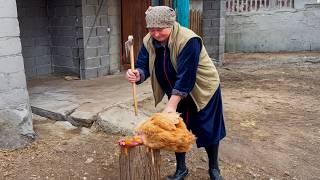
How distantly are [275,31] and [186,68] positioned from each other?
34.1ft

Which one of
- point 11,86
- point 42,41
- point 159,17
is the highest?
point 159,17

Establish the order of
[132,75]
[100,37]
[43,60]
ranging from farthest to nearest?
[43,60]
[100,37]
[132,75]

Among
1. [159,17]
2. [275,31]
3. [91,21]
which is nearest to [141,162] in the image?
[159,17]

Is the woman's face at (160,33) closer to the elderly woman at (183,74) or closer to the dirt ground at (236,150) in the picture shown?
the elderly woman at (183,74)

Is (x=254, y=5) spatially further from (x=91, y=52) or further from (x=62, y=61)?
(x=62, y=61)

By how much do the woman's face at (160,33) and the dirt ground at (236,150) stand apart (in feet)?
4.55

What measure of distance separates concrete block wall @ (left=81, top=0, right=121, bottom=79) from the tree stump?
4.49m

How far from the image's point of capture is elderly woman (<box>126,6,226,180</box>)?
8.89ft

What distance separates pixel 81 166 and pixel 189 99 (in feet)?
4.41

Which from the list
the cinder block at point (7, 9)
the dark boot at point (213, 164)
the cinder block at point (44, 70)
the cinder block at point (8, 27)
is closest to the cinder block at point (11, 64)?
the cinder block at point (8, 27)

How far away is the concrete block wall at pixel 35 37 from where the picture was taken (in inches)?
270

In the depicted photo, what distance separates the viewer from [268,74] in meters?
8.49

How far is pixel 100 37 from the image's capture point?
7188 mm

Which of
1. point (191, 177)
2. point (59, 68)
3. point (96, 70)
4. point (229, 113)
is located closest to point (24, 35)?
point (59, 68)
